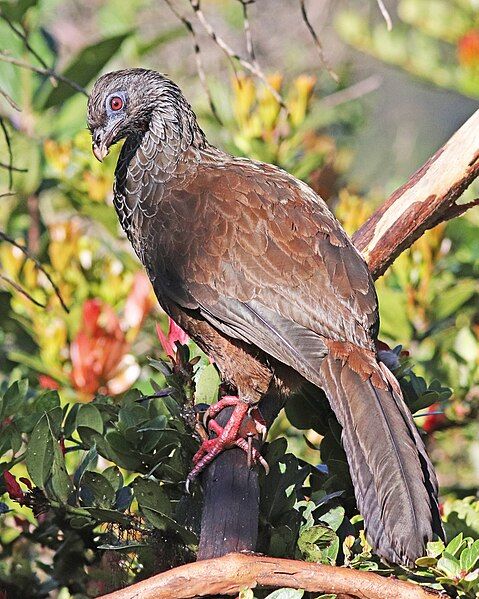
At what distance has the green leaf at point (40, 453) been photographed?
2236 millimetres

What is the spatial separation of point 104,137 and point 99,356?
1028mm

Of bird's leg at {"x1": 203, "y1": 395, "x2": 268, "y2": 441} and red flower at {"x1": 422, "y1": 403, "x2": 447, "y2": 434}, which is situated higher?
bird's leg at {"x1": 203, "y1": 395, "x2": 268, "y2": 441}

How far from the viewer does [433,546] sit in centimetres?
199

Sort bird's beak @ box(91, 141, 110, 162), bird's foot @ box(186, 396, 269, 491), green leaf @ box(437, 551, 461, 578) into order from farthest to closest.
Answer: bird's beak @ box(91, 141, 110, 162) → bird's foot @ box(186, 396, 269, 491) → green leaf @ box(437, 551, 461, 578)

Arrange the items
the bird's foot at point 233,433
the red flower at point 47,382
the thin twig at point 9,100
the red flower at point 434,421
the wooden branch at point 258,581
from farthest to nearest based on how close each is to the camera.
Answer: the red flower at point 47,382 → the red flower at point 434,421 → the thin twig at point 9,100 → the bird's foot at point 233,433 → the wooden branch at point 258,581

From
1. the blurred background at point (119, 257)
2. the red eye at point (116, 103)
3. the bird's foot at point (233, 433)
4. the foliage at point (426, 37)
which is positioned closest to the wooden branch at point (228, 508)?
the bird's foot at point (233, 433)

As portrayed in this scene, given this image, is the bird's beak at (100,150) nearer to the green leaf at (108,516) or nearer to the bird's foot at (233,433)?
the bird's foot at (233,433)

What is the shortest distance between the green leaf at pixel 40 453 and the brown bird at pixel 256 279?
0.36m

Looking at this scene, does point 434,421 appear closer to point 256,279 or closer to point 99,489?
point 256,279

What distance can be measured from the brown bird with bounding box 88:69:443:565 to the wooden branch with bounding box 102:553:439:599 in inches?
9.0

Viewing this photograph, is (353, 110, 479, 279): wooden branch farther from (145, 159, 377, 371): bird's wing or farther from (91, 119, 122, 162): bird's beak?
(91, 119, 122, 162): bird's beak

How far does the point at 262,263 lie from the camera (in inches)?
112

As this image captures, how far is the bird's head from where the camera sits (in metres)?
3.21

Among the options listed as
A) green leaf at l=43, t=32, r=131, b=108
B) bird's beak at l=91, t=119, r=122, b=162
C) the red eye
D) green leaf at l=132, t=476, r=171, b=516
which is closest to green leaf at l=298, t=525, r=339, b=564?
green leaf at l=132, t=476, r=171, b=516
